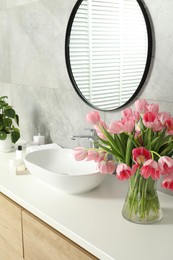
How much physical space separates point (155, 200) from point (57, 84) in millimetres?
1041

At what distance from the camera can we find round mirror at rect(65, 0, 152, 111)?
4.68 ft

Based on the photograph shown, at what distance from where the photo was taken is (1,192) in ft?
5.10

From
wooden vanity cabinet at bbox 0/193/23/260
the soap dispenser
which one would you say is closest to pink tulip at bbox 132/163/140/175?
wooden vanity cabinet at bbox 0/193/23/260

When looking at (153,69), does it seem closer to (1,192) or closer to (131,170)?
(131,170)

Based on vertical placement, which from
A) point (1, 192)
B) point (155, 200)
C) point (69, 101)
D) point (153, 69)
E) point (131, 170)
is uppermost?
point (153, 69)

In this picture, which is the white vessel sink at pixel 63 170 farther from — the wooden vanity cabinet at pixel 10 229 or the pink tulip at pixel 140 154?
the pink tulip at pixel 140 154

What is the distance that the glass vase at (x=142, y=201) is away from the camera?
1.16 m

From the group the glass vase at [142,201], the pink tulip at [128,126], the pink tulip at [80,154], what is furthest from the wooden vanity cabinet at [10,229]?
the pink tulip at [128,126]

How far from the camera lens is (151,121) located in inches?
42.3

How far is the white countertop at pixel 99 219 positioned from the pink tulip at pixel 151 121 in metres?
0.36

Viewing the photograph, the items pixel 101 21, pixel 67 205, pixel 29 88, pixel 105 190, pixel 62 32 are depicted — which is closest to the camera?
pixel 67 205

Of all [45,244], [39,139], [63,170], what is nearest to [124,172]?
[45,244]

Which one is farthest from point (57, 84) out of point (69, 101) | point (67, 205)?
point (67, 205)

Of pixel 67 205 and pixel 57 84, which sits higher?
pixel 57 84
